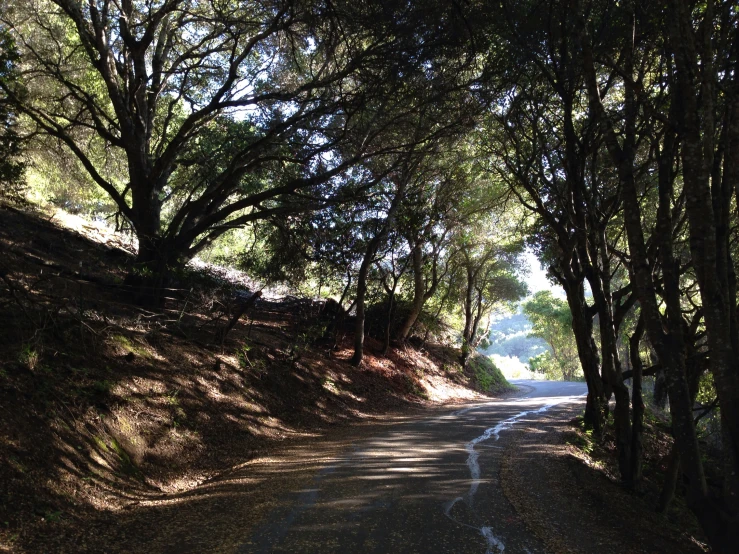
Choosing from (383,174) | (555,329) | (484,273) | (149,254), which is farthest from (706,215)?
(555,329)

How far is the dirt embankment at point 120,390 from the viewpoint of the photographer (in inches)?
234

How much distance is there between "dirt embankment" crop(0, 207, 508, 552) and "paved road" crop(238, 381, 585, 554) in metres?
1.96

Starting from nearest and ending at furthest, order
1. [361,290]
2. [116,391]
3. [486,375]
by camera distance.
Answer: [116,391]
[361,290]
[486,375]

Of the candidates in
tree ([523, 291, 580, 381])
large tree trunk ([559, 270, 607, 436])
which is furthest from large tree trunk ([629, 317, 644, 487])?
tree ([523, 291, 580, 381])

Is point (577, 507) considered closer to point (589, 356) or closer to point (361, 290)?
point (589, 356)

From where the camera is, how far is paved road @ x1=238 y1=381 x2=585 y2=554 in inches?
197

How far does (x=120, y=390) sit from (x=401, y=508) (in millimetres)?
5098

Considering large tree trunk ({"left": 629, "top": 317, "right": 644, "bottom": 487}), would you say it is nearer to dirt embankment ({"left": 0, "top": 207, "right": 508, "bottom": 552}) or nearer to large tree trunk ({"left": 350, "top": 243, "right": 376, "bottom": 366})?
dirt embankment ({"left": 0, "top": 207, "right": 508, "bottom": 552})

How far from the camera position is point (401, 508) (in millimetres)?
6066

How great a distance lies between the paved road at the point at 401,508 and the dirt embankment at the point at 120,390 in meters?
1.96

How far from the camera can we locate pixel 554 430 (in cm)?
1255

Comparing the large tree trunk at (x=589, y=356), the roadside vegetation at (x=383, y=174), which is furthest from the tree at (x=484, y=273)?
the large tree trunk at (x=589, y=356)

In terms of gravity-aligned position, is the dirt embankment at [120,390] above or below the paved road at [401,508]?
above

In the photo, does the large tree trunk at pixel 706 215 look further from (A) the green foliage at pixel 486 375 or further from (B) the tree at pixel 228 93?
(A) the green foliage at pixel 486 375
